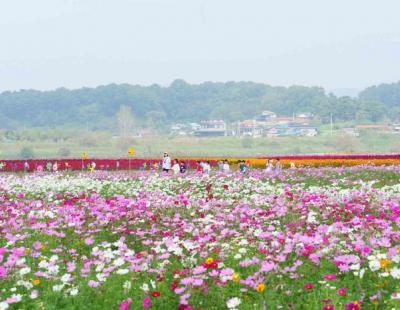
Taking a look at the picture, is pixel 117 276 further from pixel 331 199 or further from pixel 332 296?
pixel 331 199

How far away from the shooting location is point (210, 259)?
592cm

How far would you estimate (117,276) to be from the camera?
6.76m

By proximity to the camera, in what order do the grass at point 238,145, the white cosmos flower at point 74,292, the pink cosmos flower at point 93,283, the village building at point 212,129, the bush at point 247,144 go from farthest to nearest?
the village building at point 212,129, the bush at point 247,144, the grass at point 238,145, the pink cosmos flower at point 93,283, the white cosmos flower at point 74,292

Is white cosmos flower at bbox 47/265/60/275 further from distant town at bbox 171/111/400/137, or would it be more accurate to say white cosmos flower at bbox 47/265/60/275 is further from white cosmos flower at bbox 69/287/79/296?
distant town at bbox 171/111/400/137

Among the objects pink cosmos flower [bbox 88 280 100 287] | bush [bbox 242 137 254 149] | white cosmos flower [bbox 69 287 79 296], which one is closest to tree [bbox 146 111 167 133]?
bush [bbox 242 137 254 149]

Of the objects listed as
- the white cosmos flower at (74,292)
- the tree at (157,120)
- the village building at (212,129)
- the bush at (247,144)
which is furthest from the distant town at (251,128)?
the white cosmos flower at (74,292)

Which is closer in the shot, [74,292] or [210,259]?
[74,292]

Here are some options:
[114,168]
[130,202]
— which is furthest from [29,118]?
[130,202]

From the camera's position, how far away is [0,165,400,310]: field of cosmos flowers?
5.93m

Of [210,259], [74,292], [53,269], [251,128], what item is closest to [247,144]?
[251,128]

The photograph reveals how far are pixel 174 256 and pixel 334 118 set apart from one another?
533 feet

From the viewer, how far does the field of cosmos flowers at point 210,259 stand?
233 inches

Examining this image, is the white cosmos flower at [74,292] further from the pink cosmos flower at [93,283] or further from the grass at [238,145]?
the grass at [238,145]

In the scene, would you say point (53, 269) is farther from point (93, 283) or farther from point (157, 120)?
point (157, 120)
